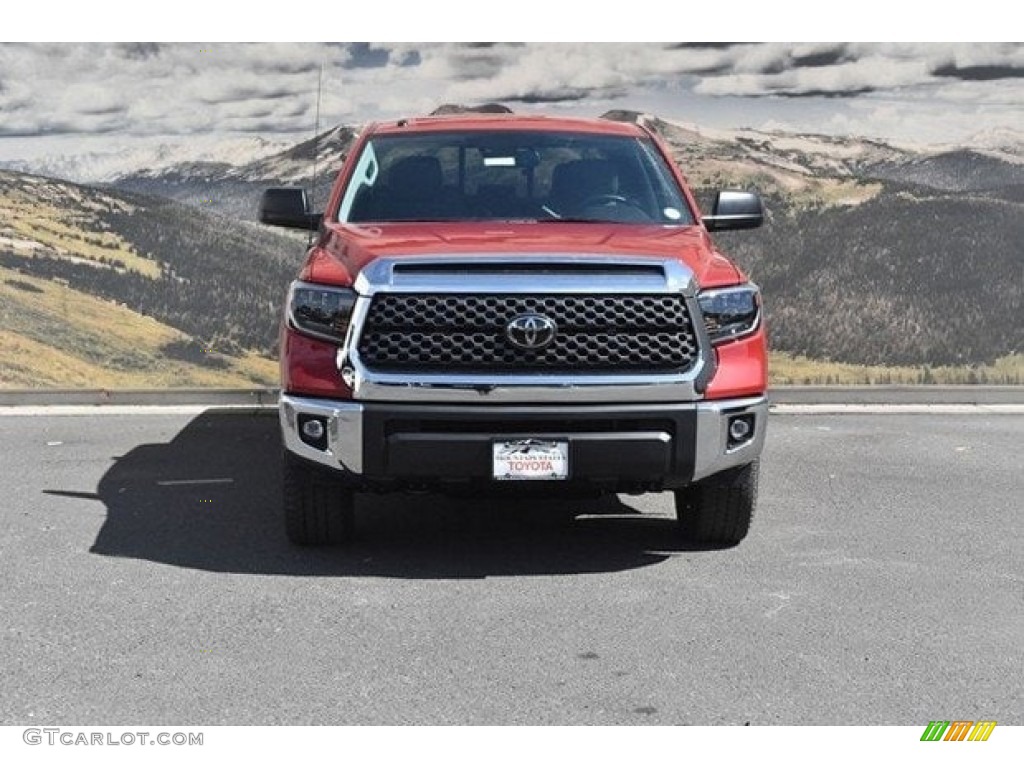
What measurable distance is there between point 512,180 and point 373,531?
1827 millimetres

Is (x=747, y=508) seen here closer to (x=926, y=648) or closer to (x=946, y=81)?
(x=926, y=648)

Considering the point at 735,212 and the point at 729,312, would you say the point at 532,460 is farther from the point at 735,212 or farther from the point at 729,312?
the point at 735,212

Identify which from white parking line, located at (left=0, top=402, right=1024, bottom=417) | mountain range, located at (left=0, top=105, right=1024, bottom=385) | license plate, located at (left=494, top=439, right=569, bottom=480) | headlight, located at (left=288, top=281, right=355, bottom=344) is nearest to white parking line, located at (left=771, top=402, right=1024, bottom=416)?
white parking line, located at (left=0, top=402, right=1024, bottom=417)

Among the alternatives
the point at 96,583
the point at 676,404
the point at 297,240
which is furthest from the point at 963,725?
the point at 297,240

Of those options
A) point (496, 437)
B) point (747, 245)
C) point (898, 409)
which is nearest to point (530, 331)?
point (496, 437)

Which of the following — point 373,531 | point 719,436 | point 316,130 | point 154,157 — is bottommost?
point 373,531

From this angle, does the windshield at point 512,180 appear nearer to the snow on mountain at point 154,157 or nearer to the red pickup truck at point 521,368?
the red pickup truck at point 521,368

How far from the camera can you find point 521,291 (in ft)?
21.5

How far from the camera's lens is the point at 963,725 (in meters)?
4.84

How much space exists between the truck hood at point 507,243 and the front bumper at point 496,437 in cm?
58

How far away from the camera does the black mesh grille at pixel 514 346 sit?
655 cm

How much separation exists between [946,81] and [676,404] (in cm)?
786
